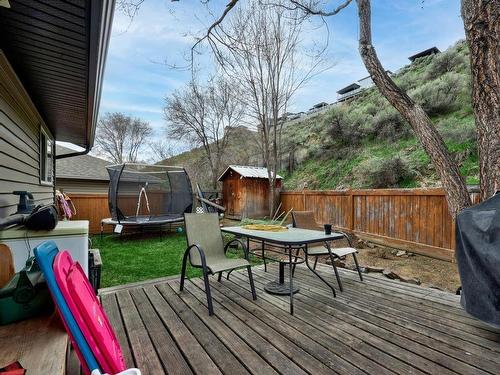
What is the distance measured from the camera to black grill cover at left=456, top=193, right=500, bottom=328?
6.70ft

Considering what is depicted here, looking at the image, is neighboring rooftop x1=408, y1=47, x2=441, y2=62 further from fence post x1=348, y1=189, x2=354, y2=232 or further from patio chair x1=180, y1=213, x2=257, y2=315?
patio chair x1=180, y1=213, x2=257, y2=315

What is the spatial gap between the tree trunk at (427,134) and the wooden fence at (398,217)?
1.69 meters

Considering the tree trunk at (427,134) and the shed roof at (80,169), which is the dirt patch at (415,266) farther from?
the shed roof at (80,169)

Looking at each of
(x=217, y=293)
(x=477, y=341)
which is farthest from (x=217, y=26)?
(x=477, y=341)

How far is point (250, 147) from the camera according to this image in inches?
727

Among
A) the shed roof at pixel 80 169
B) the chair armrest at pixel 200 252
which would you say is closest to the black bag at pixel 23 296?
the chair armrest at pixel 200 252

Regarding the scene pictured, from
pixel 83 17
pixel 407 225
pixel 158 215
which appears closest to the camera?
pixel 83 17

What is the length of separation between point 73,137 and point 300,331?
6230 mm

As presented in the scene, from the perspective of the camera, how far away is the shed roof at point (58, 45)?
5.44 ft

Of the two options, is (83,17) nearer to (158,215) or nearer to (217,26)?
(217,26)

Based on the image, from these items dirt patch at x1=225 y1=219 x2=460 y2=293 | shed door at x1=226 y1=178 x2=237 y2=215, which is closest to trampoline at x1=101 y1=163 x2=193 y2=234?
shed door at x1=226 y1=178 x2=237 y2=215

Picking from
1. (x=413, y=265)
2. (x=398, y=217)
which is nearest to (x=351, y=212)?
(x=398, y=217)

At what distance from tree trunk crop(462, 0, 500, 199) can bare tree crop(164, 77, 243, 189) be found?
1182 centimetres

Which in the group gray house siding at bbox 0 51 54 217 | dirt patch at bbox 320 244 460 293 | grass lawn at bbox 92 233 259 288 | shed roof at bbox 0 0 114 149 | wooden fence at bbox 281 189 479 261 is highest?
shed roof at bbox 0 0 114 149
